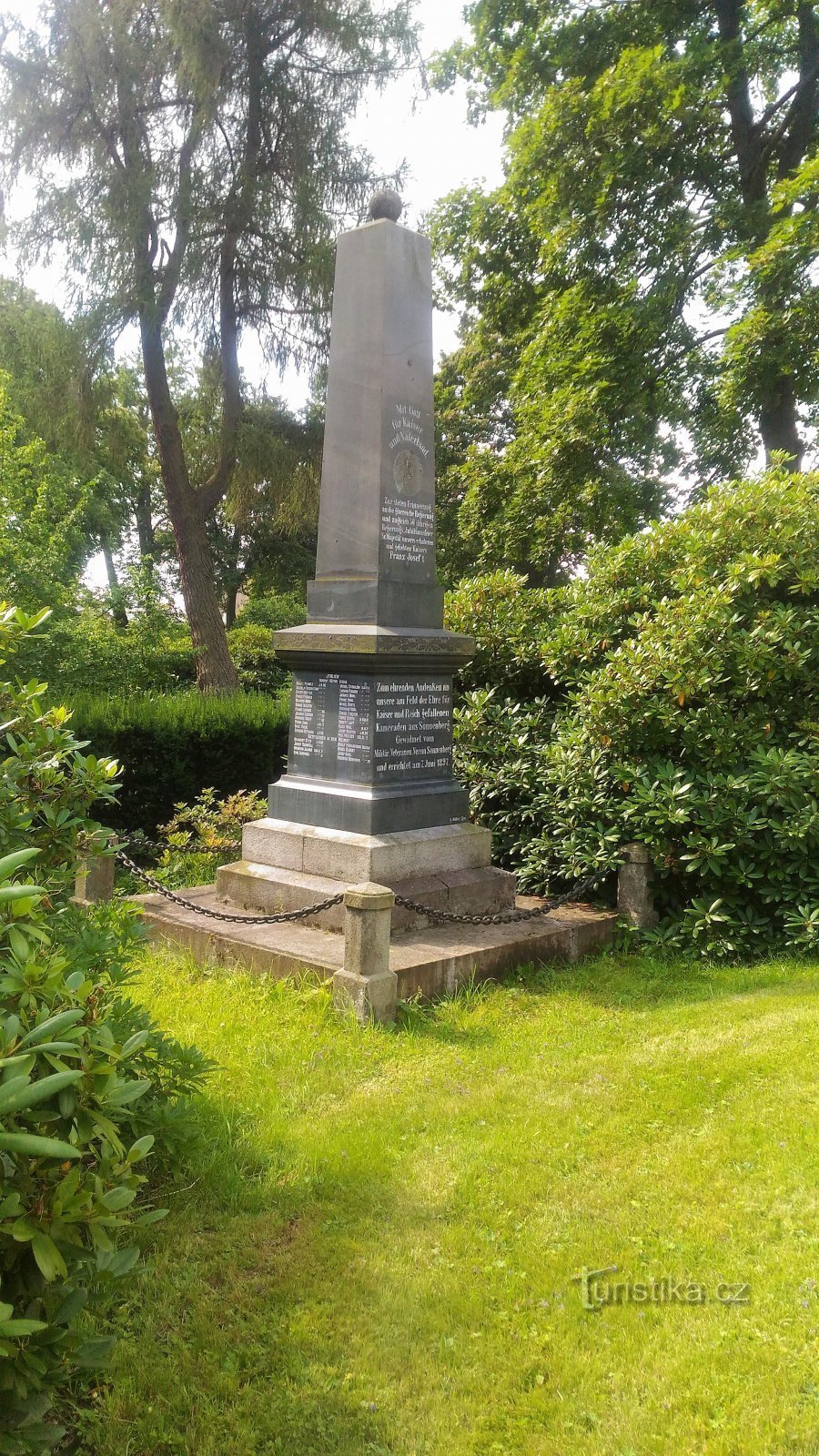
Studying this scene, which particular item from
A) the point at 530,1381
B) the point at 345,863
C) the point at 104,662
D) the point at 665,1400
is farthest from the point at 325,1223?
the point at 104,662

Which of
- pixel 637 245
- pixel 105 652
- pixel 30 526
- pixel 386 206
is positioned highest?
pixel 637 245

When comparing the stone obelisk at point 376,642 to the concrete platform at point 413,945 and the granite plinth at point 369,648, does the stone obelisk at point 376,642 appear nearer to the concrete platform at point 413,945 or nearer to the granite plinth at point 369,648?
the granite plinth at point 369,648

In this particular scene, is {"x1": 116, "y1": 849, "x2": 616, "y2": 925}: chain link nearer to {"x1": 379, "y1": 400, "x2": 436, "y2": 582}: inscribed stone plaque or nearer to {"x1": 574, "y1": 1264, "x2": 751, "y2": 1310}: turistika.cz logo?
{"x1": 379, "y1": 400, "x2": 436, "y2": 582}: inscribed stone plaque

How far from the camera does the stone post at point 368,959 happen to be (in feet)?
16.1

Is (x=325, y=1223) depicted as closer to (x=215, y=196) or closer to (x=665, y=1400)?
(x=665, y=1400)

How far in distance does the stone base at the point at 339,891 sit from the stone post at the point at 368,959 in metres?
1.09

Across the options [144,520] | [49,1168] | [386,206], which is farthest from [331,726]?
[144,520]

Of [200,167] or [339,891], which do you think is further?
[200,167]

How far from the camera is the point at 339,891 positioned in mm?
6293

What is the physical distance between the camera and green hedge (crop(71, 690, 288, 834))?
9.96 metres

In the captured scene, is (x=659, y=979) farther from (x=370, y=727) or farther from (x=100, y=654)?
(x=100, y=654)

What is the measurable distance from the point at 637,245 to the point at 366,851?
511 inches

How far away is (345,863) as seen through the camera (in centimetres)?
638

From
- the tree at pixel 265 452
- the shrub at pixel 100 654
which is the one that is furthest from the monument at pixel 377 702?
the tree at pixel 265 452
